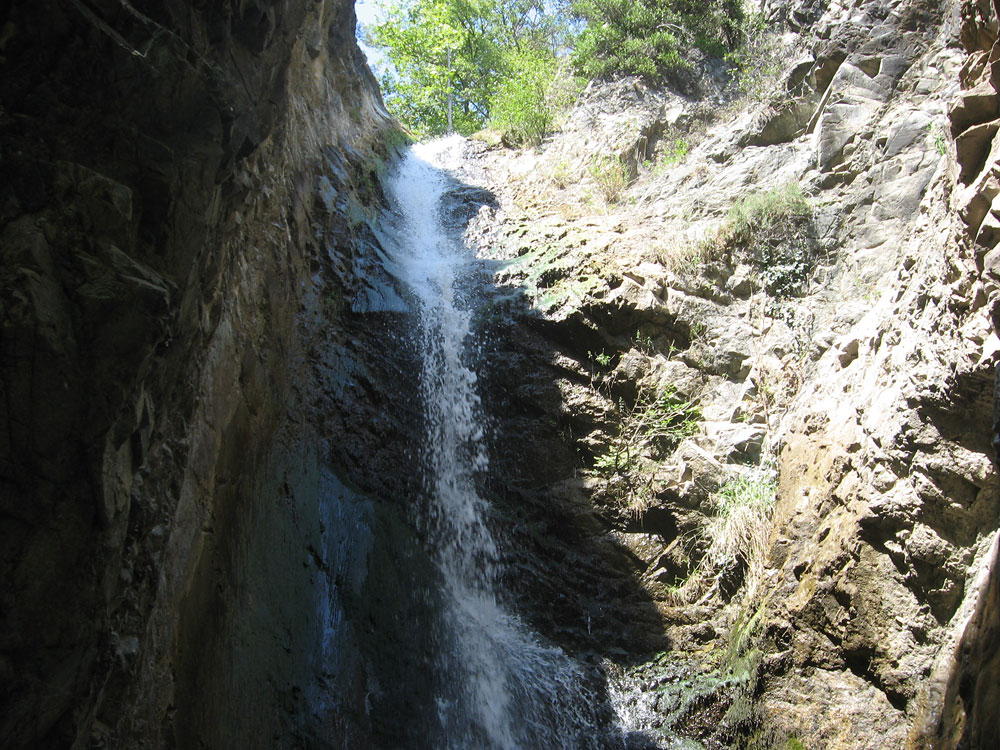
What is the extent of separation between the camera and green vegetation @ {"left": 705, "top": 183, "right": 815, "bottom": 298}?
7.15 m

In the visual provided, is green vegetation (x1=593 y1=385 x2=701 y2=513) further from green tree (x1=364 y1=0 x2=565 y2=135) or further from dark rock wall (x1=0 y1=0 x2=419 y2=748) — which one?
green tree (x1=364 y1=0 x2=565 y2=135)

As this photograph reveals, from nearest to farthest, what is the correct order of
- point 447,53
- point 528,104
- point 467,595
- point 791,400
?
point 791,400
point 467,595
point 528,104
point 447,53

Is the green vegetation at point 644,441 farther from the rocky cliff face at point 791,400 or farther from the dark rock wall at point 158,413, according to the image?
the dark rock wall at point 158,413

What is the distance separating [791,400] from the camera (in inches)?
243

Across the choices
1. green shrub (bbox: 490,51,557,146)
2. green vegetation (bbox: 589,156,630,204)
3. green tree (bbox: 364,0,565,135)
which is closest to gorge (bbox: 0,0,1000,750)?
green vegetation (bbox: 589,156,630,204)

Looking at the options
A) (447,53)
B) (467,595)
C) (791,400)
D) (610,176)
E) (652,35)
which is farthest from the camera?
(447,53)

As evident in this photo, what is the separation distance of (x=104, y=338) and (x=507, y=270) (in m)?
6.55

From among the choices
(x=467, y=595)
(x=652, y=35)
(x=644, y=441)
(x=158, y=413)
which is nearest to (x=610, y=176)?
(x=652, y=35)

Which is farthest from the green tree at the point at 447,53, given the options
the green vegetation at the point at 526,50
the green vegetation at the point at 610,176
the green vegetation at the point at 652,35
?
the green vegetation at the point at 610,176

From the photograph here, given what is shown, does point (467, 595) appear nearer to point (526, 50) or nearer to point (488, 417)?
point (488, 417)

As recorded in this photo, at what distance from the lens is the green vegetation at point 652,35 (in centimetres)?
→ 1207

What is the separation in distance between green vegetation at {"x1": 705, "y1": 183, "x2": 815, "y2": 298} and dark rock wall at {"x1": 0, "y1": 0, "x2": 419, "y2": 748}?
15.3 ft

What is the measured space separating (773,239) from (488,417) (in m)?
3.66

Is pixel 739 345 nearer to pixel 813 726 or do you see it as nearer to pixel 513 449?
pixel 513 449
